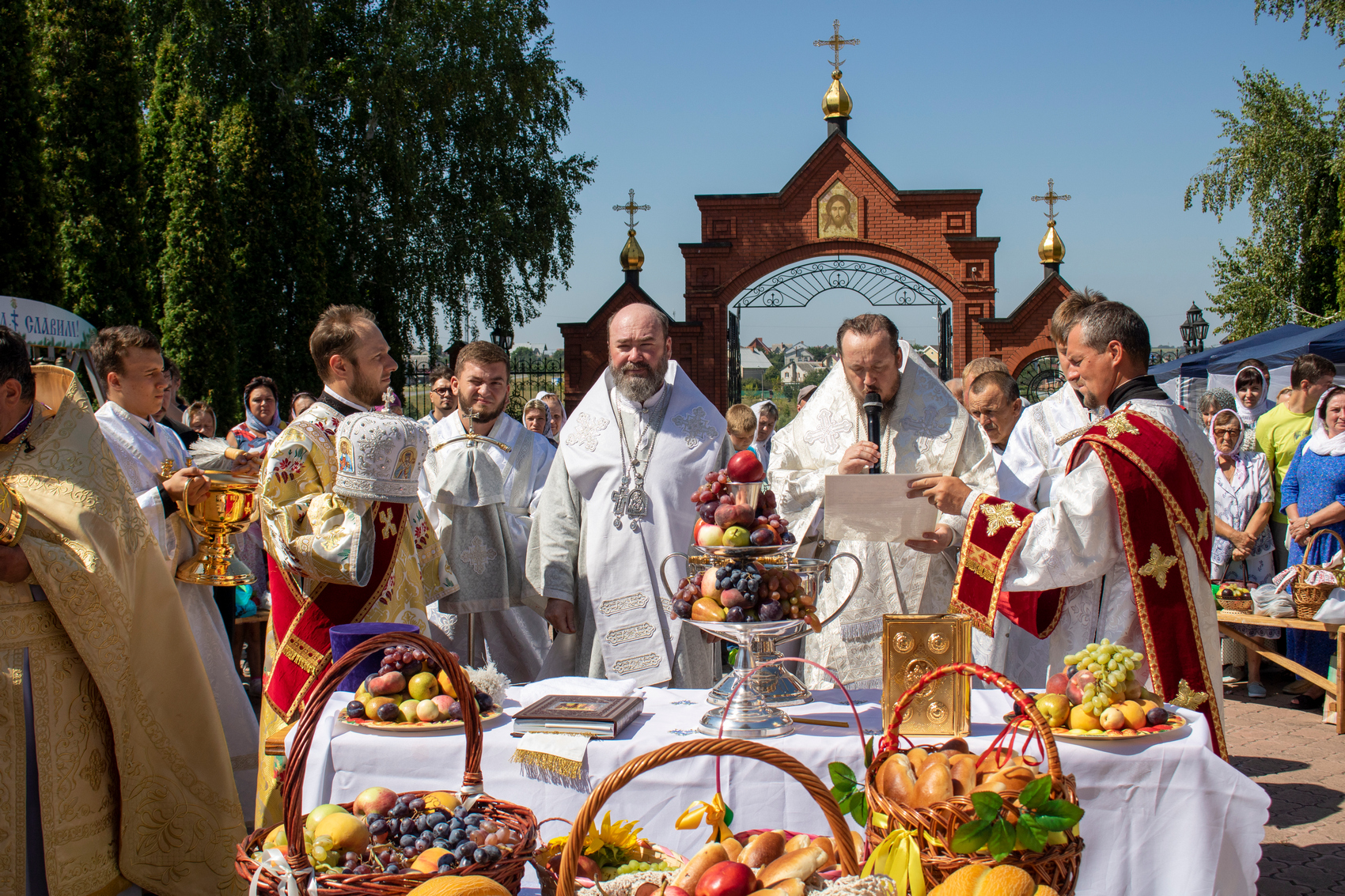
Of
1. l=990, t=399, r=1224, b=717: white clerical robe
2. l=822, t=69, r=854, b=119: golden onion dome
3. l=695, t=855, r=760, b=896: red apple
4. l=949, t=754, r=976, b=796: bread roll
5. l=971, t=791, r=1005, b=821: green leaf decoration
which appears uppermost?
l=822, t=69, r=854, b=119: golden onion dome

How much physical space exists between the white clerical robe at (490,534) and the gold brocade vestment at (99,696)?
1700 mm

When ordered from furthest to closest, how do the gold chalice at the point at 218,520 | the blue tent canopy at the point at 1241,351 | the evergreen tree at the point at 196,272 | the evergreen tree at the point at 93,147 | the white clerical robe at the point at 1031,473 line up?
the evergreen tree at the point at 196,272
the evergreen tree at the point at 93,147
the blue tent canopy at the point at 1241,351
the white clerical robe at the point at 1031,473
the gold chalice at the point at 218,520

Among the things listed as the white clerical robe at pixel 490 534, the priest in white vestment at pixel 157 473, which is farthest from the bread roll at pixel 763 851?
the priest in white vestment at pixel 157 473

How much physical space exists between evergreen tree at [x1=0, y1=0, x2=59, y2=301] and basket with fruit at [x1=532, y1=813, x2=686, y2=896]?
39.9 feet

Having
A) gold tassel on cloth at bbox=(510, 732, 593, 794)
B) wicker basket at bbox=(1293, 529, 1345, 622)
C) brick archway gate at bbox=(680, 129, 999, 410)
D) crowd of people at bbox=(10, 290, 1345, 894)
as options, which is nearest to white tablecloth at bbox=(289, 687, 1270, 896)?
gold tassel on cloth at bbox=(510, 732, 593, 794)

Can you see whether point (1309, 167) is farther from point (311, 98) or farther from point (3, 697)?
point (3, 697)

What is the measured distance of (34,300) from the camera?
11266mm

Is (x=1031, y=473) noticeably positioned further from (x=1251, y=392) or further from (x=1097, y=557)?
(x=1251, y=392)

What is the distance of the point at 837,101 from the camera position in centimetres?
2059

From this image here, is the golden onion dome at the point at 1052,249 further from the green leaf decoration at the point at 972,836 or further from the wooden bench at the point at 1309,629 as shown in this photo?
the green leaf decoration at the point at 972,836

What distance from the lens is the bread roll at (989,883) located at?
151cm

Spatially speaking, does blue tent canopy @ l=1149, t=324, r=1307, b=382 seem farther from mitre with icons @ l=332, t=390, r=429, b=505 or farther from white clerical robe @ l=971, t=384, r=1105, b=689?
mitre with icons @ l=332, t=390, r=429, b=505

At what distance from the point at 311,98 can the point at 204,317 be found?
7.12 m

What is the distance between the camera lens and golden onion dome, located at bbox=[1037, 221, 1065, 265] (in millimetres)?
20156
